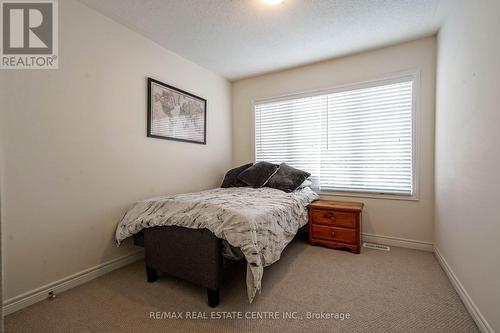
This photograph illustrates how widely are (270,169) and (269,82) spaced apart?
54.9 inches

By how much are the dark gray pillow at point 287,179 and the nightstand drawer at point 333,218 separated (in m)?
0.39

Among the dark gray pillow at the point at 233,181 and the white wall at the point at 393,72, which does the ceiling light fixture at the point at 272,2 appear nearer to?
the white wall at the point at 393,72

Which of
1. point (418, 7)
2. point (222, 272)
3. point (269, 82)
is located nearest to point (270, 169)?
point (269, 82)

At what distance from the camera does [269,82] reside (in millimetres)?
3701

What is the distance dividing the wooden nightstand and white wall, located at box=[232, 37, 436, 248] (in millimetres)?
374

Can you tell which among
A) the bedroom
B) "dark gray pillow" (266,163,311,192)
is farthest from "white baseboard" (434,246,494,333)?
"dark gray pillow" (266,163,311,192)

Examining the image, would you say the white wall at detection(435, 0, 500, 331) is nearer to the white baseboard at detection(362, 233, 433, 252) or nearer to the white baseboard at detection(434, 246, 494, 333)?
the white baseboard at detection(434, 246, 494, 333)

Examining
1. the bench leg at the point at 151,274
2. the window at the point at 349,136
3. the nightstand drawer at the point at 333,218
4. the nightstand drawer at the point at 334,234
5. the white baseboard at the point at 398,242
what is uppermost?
the window at the point at 349,136

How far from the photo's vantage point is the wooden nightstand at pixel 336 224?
264 cm

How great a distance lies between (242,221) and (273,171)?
1.67m

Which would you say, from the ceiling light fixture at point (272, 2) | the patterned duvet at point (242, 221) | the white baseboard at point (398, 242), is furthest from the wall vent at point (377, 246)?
the ceiling light fixture at point (272, 2)

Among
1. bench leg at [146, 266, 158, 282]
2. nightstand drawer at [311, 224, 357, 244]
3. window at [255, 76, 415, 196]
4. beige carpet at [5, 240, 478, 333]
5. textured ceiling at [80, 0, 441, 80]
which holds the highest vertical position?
textured ceiling at [80, 0, 441, 80]

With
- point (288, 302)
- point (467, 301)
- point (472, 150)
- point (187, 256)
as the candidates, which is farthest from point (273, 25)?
point (467, 301)

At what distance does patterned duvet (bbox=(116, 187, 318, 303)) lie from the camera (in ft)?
5.42
